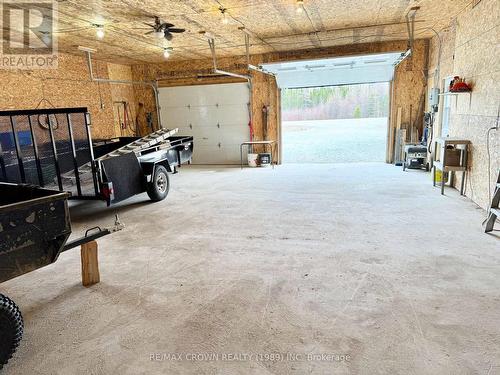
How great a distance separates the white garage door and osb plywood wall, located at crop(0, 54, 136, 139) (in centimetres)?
144

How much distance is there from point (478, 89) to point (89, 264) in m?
5.78

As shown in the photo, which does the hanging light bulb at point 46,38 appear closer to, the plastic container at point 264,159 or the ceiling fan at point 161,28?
the ceiling fan at point 161,28

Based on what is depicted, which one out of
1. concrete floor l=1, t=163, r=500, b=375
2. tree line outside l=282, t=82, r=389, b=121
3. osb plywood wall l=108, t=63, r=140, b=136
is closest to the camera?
concrete floor l=1, t=163, r=500, b=375

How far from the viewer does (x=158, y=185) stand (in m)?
5.64

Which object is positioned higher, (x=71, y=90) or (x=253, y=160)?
(x=71, y=90)

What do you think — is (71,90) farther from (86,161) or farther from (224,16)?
(224,16)

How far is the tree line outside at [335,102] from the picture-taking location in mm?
16234

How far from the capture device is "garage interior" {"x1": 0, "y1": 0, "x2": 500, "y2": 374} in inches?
80.4

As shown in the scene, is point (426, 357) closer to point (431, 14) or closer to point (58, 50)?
point (431, 14)

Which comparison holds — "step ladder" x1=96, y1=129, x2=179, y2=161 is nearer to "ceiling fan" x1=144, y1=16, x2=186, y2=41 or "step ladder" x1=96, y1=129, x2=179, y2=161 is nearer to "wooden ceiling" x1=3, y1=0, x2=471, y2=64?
"ceiling fan" x1=144, y1=16, x2=186, y2=41

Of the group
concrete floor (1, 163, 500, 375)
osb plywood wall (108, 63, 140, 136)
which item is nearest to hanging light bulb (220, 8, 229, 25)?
concrete floor (1, 163, 500, 375)

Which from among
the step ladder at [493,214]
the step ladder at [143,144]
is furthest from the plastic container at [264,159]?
the step ladder at [493,214]

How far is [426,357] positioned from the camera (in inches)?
74.4

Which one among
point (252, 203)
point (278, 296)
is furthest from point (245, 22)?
point (278, 296)
